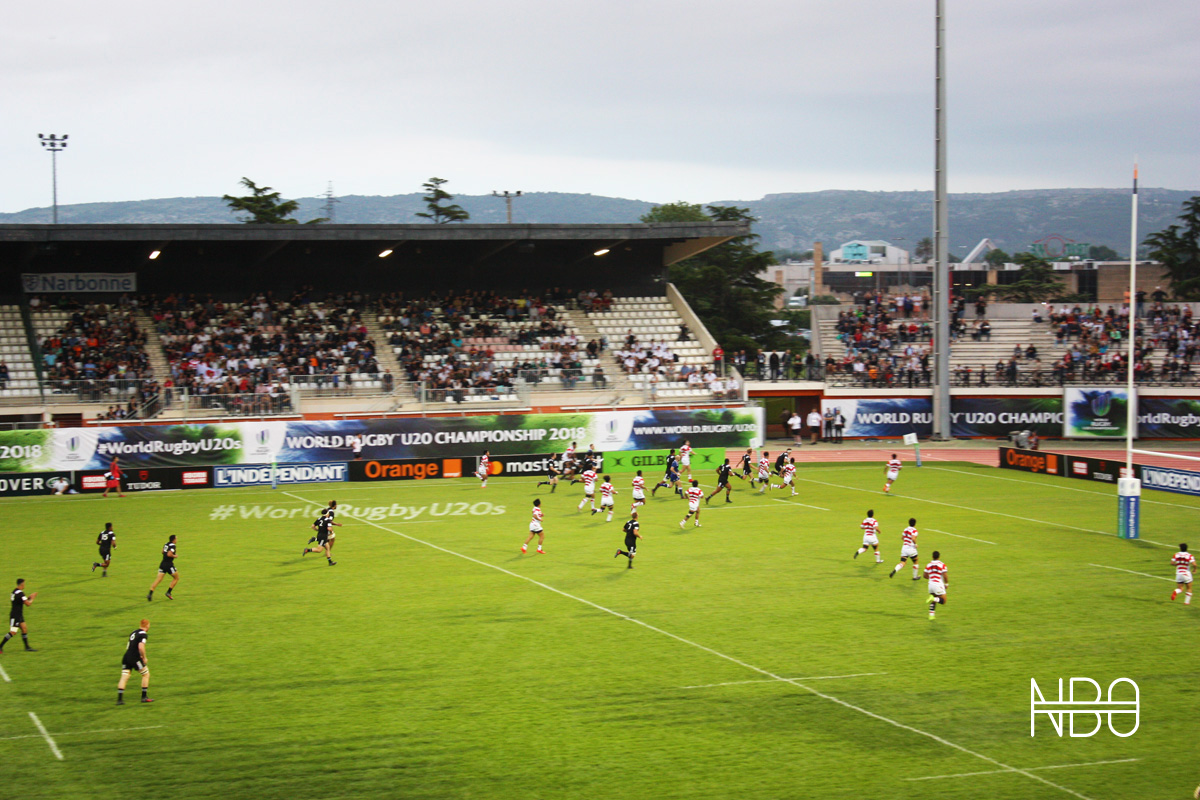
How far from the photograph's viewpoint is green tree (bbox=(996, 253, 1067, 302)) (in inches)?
4156

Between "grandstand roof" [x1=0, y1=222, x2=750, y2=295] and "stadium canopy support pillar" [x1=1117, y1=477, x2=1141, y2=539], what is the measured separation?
30135 millimetres

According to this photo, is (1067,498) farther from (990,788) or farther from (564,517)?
(990,788)

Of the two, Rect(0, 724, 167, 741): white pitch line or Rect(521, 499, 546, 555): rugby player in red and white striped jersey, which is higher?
Rect(521, 499, 546, 555): rugby player in red and white striped jersey

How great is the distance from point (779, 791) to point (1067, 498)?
30170mm

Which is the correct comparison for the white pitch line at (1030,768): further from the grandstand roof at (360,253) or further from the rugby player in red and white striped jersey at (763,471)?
the grandstand roof at (360,253)

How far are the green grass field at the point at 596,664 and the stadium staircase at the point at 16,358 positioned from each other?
1472 centimetres

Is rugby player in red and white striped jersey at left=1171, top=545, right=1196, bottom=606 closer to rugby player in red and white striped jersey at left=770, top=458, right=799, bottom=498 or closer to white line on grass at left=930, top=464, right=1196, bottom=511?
white line on grass at left=930, top=464, right=1196, bottom=511

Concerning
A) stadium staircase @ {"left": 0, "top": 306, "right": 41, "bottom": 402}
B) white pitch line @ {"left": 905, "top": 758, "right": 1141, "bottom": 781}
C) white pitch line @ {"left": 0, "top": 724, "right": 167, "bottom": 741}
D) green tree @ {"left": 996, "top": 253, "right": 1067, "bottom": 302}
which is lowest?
white pitch line @ {"left": 905, "top": 758, "right": 1141, "bottom": 781}

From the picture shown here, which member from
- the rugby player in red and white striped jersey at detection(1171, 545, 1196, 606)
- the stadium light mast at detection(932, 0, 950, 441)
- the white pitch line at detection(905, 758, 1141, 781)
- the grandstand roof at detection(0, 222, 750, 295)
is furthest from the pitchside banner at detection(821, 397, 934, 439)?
the white pitch line at detection(905, 758, 1141, 781)

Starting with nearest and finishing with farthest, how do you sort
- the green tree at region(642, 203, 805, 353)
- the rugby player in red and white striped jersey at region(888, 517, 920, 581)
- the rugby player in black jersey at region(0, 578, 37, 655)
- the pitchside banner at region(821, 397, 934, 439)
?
1. the rugby player in black jersey at region(0, 578, 37, 655)
2. the rugby player in red and white striped jersey at region(888, 517, 920, 581)
3. the pitchside banner at region(821, 397, 934, 439)
4. the green tree at region(642, 203, 805, 353)

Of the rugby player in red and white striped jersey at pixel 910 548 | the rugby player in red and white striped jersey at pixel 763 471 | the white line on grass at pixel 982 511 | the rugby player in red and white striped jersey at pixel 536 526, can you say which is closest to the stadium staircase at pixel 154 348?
→ the rugby player in red and white striped jersey at pixel 536 526

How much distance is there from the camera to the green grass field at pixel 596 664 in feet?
46.0

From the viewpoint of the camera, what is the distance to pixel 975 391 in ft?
186

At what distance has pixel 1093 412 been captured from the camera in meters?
55.4
